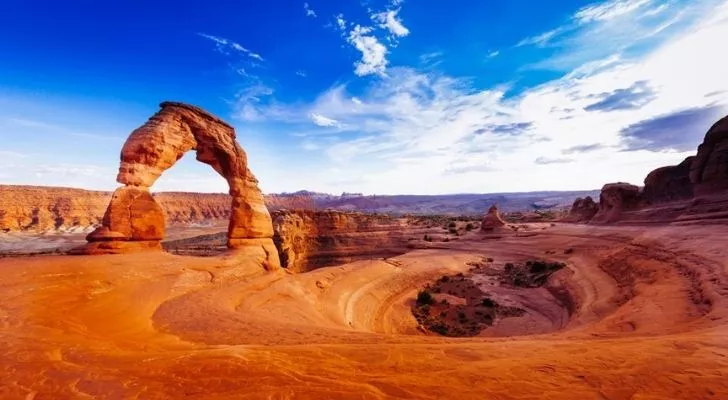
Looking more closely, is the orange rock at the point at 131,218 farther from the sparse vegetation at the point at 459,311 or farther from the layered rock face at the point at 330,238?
the layered rock face at the point at 330,238

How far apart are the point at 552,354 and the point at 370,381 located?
3.36m

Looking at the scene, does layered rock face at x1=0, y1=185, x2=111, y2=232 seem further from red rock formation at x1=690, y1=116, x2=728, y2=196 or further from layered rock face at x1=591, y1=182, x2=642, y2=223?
red rock formation at x1=690, y1=116, x2=728, y2=196

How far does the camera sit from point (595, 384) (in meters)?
4.51

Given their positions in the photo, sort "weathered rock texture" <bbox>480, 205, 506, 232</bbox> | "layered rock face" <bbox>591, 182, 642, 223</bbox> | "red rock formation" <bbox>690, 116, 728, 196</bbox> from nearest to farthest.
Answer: "red rock formation" <bbox>690, 116, 728, 196</bbox> → "layered rock face" <bbox>591, 182, 642, 223</bbox> → "weathered rock texture" <bbox>480, 205, 506, 232</bbox>

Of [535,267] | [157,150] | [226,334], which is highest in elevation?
[157,150]

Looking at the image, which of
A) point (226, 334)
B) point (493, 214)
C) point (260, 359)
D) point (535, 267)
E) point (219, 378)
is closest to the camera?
point (219, 378)

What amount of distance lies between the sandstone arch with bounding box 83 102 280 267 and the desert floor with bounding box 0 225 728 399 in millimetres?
2168

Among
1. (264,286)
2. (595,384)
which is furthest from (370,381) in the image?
(264,286)

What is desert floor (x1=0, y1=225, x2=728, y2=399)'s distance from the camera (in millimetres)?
4523

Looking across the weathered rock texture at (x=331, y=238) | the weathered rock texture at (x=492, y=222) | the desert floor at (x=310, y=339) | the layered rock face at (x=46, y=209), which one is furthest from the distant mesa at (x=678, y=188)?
the layered rock face at (x=46, y=209)

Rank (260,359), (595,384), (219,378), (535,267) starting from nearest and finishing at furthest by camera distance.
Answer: (595,384)
(219,378)
(260,359)
(535,267)

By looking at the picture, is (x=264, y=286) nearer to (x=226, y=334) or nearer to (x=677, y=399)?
(x=226, y=334)

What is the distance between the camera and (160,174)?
1689 cm

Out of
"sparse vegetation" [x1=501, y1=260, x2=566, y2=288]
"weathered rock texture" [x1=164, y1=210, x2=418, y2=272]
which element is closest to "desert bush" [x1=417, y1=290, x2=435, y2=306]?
"sparse vegetation" [x1=501, y1=260, x2=566, y2=288]
